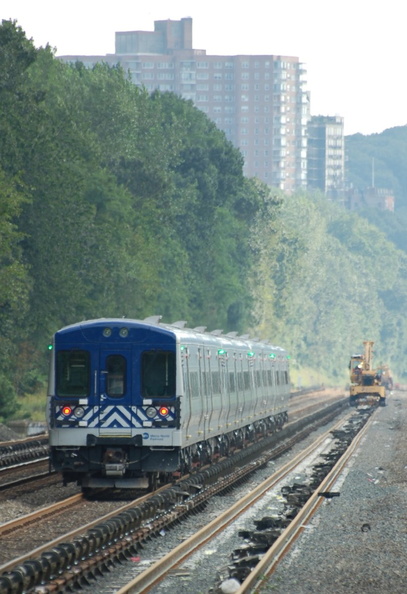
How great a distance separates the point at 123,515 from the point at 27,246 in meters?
46.5

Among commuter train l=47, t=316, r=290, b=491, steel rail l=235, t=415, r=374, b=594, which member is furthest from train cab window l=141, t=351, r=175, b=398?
steel rail l=235, t=415, r=374, b=594

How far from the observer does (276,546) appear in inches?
739

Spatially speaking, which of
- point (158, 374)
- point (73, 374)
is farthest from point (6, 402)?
point (158, 374)

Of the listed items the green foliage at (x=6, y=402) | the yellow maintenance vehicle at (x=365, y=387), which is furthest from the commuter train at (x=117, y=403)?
the yellow maintenance vehicle at (x=365, y=387)

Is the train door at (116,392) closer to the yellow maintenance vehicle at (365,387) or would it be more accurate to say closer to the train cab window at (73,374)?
the train cab window at (73,374)

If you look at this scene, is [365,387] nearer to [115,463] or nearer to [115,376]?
[115,376]

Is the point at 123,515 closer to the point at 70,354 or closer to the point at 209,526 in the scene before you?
the point at 209,526

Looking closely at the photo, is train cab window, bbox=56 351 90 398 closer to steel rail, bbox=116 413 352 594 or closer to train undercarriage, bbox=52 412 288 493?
train undercarriage, bbox=52 412 288 493

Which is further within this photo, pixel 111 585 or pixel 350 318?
pixel 350 318

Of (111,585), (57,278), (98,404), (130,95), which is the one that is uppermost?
(130,95)

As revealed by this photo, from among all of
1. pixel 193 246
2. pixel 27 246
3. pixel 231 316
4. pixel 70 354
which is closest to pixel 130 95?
pixel 193 246

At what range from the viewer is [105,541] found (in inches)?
751

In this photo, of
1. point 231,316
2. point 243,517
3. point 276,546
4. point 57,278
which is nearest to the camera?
point 276,546

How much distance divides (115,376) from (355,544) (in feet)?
25.2
